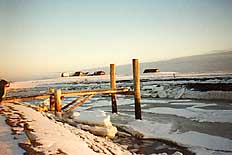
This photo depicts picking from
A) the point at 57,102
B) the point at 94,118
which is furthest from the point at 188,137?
the point at 57,102

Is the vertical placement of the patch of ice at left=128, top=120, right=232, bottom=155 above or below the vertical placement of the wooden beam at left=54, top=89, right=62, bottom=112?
below

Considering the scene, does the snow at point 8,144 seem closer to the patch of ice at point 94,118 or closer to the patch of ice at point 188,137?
the patch of ice at point 94,118

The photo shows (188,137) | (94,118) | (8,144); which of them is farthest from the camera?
(94,118)

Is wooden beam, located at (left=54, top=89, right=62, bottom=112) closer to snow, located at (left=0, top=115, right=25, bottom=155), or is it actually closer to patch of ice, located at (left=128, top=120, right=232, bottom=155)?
patch of ice, located at (left=128, top=120, right=232, bottom=155)

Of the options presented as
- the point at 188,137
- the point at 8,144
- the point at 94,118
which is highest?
the point at 8,144

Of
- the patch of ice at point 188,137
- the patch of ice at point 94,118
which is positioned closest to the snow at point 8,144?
the patch of ice at point 94,118

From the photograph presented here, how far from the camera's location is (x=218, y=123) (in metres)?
10.9

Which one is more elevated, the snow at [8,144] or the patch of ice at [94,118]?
the snow at [8,144]

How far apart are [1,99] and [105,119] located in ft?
15.8

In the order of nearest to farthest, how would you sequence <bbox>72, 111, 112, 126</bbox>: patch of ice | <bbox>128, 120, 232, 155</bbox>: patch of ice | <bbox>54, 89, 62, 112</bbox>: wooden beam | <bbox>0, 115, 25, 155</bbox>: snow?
<bbox>0, 115, 25, 155</bbox>: snow < <bbox>128, 120, 232, 155</bbox>: patch of ice < <bbox>72, 111, 112, 126</bbox>: patch of ice < <bbox>54, 89, 62, 112</bbox>: wooden beam

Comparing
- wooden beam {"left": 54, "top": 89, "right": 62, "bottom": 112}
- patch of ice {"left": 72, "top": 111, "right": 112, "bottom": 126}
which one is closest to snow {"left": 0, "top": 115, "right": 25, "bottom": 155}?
patch of ice {"left": 72, "top": 111, "right": 112, "bottom": 126}

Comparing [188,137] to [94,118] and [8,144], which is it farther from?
[8,144]

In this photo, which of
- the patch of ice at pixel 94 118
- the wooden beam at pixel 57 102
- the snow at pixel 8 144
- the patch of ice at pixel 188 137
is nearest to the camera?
the snow at pixel 8 144

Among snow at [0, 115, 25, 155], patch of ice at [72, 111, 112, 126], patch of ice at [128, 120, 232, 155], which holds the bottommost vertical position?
patch of ice at [128, 120, 232, 155]
